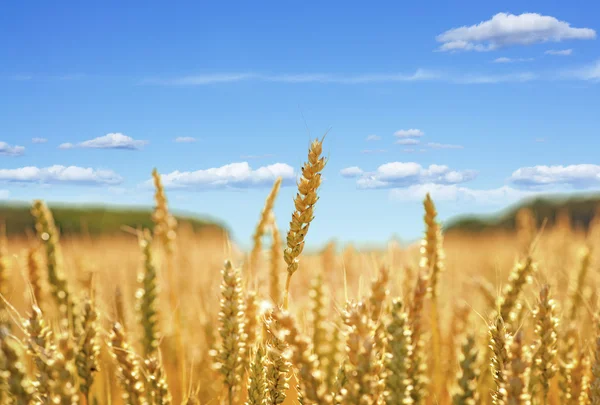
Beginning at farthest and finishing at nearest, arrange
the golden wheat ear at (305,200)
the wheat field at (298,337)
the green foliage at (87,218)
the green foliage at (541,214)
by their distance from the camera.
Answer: the green foliage at (87,218)
the green foliage at (541,214)
the golden wheat ear at (305,200)
the wheat field at (298,337)

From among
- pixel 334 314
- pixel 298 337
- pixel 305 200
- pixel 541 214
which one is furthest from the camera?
pixel 541 214

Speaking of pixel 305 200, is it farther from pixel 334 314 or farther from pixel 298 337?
pixel 334 314

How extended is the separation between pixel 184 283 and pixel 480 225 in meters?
30.9

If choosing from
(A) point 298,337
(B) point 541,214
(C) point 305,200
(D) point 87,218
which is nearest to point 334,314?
(C) point 305,200

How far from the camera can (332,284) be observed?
179 inches

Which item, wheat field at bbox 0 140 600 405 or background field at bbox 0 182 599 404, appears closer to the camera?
wheat field at bbox 0 140 600 405

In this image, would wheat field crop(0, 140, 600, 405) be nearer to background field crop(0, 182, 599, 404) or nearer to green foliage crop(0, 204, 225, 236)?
background field crop(0, 182, 599, 404)

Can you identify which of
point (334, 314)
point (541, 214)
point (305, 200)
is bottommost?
point (541, 214)

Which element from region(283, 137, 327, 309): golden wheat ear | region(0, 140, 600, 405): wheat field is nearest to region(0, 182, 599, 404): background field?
region(0, 140, 600, 405): wheat field

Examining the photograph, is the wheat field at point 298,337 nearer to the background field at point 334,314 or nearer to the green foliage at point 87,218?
the background field at point 334,314

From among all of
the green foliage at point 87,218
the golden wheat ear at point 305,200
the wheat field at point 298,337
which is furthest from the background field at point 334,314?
the green foliage at point 87,218

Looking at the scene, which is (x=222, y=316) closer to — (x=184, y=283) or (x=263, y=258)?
(x=263, y=258)

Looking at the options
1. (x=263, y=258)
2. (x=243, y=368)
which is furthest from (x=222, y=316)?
(x=263, y=258)

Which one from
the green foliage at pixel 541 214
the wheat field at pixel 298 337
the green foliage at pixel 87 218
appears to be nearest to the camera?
the wheat field at pixel 298 337
